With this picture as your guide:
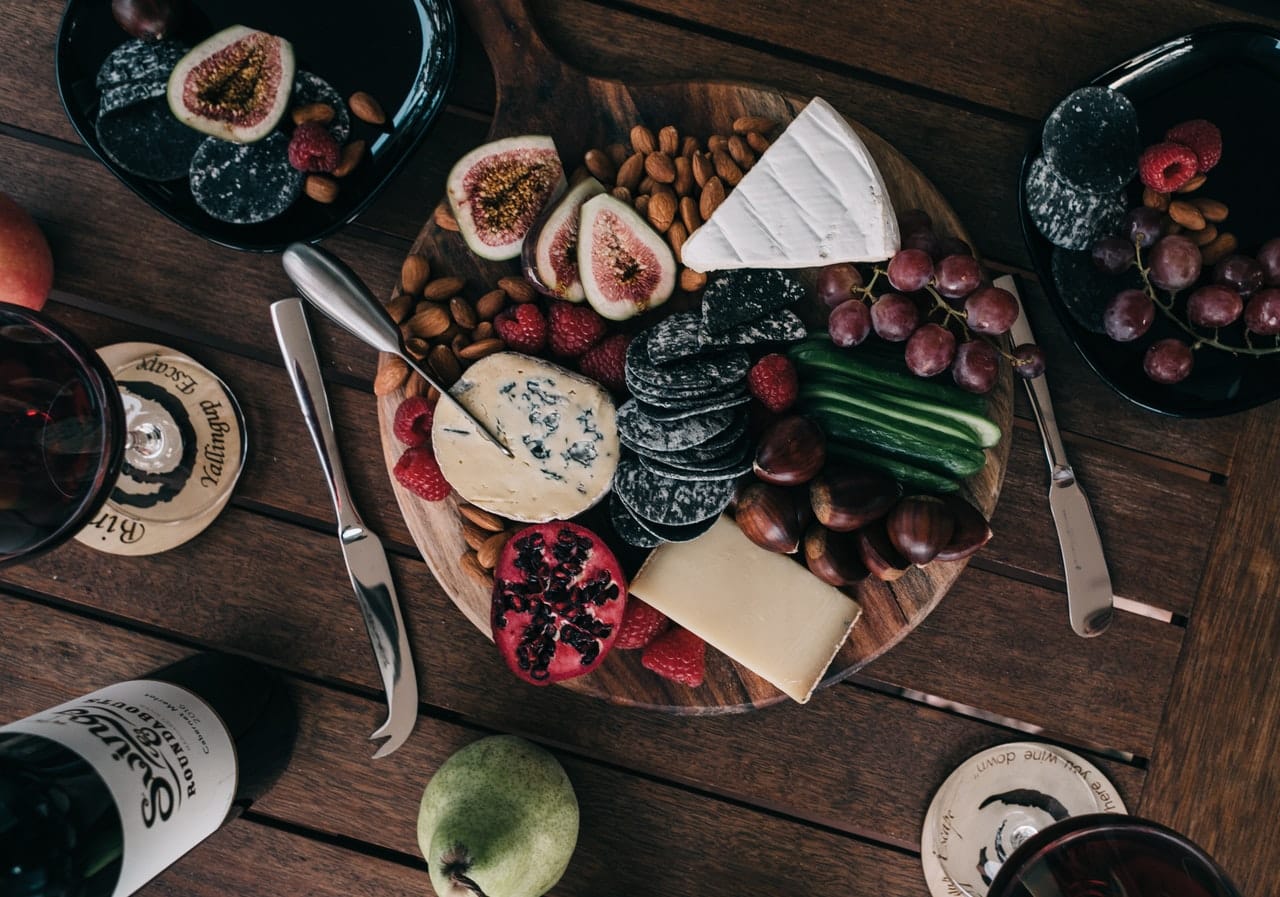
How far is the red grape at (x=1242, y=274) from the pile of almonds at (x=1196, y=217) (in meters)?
0.03

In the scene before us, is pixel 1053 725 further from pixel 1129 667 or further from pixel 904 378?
pixel 904 378

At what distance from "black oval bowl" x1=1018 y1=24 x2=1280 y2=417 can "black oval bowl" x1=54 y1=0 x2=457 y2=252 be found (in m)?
0.98

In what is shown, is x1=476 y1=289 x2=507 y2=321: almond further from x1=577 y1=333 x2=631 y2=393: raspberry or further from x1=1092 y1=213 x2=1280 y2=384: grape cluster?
x1=1092 y1=213 x2=1280 y2=384: grape cluster

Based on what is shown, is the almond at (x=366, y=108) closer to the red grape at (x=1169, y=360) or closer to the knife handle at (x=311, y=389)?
the knife handle at (x=311, y=389)

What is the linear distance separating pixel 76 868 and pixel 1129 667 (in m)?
1.56

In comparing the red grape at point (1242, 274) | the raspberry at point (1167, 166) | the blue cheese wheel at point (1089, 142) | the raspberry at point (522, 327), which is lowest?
the red grape at point (1242, 274)

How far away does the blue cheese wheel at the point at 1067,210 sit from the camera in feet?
4.06

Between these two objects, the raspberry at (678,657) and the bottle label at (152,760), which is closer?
the bottle label at (152,760)

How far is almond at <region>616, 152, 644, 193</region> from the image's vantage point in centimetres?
129

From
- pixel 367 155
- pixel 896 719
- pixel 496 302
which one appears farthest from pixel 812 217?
pixel 896 719

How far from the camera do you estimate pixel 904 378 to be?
1.25 m

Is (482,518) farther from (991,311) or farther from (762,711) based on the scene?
(991,311)

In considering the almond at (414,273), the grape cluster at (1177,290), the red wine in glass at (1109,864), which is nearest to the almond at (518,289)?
the almond at (414,273)

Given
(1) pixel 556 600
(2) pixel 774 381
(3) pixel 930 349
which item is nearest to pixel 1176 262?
(3) pixel 930 349
